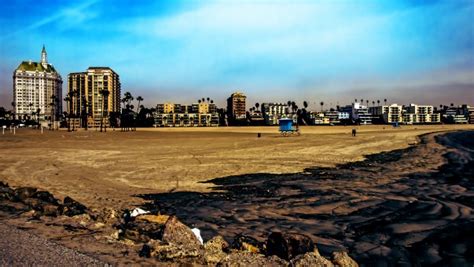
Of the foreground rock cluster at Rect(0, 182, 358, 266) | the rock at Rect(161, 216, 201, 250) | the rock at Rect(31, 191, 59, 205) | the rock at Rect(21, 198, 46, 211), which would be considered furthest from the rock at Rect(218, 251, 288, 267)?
the rock at Rect(31, 191, 59, 205)

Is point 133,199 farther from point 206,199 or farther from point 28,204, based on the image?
point 28,204

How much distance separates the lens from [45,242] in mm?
5375

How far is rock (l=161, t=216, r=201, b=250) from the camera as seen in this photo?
18.7 ft

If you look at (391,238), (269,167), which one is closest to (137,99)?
(269,167)

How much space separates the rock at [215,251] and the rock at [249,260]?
0.41ft

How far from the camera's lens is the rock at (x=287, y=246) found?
18.4 ft

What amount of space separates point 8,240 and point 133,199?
6.36 m

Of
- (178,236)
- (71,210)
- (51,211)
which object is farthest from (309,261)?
(71,210)

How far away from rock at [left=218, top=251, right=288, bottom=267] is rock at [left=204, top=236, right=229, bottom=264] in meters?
0.13

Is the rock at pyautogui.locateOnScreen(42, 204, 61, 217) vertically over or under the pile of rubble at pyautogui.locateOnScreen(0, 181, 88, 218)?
over

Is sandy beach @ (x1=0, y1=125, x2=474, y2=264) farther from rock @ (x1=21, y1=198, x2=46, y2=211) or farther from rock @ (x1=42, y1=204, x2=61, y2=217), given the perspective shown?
rock @ (x1=21, y1=198, x2=46, y2=211)

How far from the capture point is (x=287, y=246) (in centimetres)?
566

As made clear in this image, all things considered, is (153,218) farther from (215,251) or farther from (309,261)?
(309,261)

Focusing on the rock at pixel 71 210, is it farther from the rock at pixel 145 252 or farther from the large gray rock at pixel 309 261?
the large gray rock at pixel 309 261
